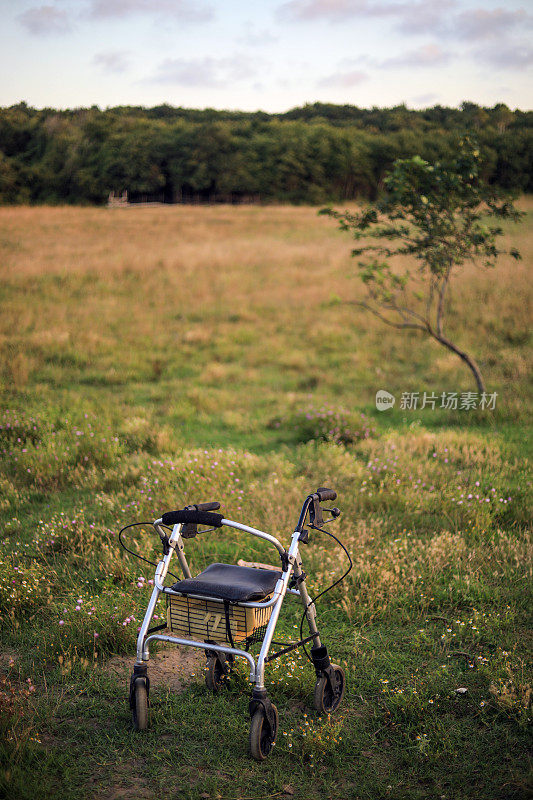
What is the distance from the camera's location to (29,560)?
6246 millimetres

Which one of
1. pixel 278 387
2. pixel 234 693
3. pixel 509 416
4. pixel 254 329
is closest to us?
pixel 234 693

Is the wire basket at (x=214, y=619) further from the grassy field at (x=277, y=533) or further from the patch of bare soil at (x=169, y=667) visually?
the patch of bare soil at (x=169, y=667)

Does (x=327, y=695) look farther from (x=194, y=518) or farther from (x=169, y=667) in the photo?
(x=194, y=518)

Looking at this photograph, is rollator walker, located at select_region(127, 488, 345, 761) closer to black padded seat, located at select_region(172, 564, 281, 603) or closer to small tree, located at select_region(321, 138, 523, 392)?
black padded seat, located at select_region(172, 564, 281, 603)

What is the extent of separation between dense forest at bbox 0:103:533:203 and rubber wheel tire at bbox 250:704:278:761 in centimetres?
1002

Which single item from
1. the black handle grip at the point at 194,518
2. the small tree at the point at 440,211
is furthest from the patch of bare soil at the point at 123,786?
the small tree at the point at 440,211

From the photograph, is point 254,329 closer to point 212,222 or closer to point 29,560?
point 29,560

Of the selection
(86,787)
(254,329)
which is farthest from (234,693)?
(254,329)

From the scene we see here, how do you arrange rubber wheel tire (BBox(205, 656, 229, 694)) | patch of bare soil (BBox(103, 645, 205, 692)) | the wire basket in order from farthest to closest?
patch of bare soil (BBox(103, 645, 205, 692)) < rubber wheel tire (BBox(205, 656, 229, 694)) < the wire basket

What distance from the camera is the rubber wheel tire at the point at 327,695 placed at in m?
4.07

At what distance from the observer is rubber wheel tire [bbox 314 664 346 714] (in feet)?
13.4

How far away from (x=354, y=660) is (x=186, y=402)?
308 inches

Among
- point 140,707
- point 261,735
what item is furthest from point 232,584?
point 140,707

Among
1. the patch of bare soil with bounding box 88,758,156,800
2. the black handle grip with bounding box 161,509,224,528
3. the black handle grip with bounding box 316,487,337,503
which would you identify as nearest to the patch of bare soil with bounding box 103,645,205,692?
the patch of bare soil with bounding box 88,758,156,800
